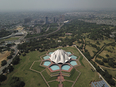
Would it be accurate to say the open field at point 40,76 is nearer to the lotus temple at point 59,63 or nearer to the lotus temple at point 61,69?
the lotus temple at point 61,69

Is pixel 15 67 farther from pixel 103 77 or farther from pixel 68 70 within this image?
pixel 103 77

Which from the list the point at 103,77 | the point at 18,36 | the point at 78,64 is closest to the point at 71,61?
the point at 78,64

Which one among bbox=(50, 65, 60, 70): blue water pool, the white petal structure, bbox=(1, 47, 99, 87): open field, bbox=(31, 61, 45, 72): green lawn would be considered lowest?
bbox=(1, 47, 99, 87): open field

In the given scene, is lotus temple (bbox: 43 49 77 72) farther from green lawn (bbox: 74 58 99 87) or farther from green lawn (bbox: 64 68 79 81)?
green lawn (bbox: 74 58 99 87)

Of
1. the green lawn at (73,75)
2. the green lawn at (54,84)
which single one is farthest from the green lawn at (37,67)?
the green lawn at (73,75)

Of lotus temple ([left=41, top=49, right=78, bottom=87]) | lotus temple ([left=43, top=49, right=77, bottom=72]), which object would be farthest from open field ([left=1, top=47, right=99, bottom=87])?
lotus temple ([left=43, top=49, right=77, bottom=72])

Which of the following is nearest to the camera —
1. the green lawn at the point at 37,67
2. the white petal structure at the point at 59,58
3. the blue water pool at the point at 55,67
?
the blue water pool at the point at 55,67

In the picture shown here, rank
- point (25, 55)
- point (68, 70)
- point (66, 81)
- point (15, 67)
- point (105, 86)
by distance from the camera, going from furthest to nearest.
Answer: point (25, 55)
point (15, 67)
point (68, 70)
point (66, 81)
point (105, 86)

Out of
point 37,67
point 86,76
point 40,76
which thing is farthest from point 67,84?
point 37,67

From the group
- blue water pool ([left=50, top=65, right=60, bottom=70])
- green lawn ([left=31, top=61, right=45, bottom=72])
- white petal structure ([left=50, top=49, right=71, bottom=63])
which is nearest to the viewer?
blue water pool ([left=50, top=65, right=60, bottom=70])

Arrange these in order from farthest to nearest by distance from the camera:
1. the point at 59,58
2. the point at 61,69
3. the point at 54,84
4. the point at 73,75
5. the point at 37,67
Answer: the point at 59,58, the point at 37,67, the point at 61,69, the point at 73,75, the point at 54,84

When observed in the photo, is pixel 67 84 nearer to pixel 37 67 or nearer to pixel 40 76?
pixel 40 76
